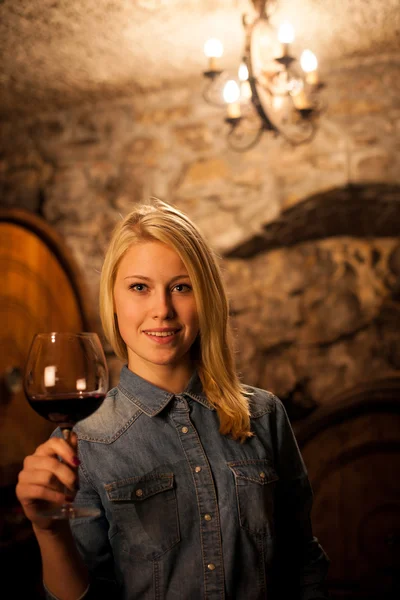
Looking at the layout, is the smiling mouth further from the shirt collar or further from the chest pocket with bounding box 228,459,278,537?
the chest pocket with bounding box 228,459,278,537

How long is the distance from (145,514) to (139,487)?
0.16ft

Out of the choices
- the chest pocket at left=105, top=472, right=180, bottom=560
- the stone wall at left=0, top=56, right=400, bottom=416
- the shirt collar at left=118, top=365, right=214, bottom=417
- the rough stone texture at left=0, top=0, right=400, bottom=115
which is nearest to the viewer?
the chest pocket at left=105, top=472, right=180, bottom=560

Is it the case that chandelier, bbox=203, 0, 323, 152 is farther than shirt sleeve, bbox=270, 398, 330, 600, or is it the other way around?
chandelier, bbox=203, 0, 323, 152

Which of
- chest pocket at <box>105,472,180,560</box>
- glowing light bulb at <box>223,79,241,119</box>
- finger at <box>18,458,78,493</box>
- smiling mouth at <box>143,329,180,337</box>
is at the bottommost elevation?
chest pocket at <box>105,472,180,560</box>

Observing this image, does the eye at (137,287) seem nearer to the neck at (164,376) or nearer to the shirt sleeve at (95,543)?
the neck at (164,376)

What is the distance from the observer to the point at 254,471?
119 cm

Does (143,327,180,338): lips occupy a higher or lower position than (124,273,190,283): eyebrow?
lower

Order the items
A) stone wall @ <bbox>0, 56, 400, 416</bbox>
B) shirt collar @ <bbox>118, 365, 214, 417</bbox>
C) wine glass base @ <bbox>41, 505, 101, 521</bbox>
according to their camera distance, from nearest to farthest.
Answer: wine glass base @ <bbox>41, 505, 101, 521</bbox>, shirt collar @ <bbox>118, 365, 214, 417</bbox>, stone wall @ <bbox>0, 56, 400, 416</bbox>

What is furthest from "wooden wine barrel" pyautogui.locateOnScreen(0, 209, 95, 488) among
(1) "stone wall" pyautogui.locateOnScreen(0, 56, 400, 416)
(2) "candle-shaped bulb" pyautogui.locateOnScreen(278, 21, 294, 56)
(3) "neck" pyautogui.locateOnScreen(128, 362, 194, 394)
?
(3) "neck" pyautogui.locateOnScreen(128, 362, 194, 394)

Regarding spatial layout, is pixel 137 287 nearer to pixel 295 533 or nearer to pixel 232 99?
pixel 295 533

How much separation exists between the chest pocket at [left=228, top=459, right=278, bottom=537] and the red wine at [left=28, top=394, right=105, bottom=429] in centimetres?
37

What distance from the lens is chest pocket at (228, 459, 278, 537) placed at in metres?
1.15

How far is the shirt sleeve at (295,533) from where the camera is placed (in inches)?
49.0

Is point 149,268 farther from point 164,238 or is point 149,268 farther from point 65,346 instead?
point 65,346
